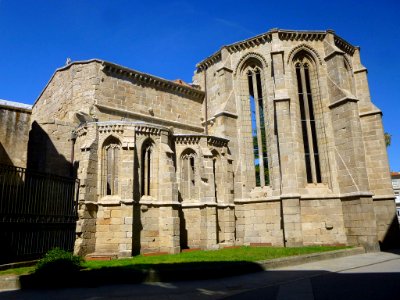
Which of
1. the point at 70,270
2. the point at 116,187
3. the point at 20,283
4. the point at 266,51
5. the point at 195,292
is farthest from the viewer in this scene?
the point at 266,51

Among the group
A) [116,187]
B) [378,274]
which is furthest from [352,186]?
[116,187]

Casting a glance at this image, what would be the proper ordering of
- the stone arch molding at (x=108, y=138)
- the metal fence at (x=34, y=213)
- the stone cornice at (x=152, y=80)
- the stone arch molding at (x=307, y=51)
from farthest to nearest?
1. the stone arch molding at (x=307, y=51)
2. the stone cornice at (x=152, y=80)
3. the stone arch molding at (x=108, y=138)
4. the metal fence at (x=34, y=213)

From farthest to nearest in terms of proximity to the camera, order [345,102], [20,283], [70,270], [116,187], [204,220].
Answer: [345,102] < [204,220] < [116,187] < [70,270] < [20,283]

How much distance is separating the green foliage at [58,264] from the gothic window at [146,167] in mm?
6142

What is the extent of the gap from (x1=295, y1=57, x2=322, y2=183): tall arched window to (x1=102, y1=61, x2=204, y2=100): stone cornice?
6.80 metres

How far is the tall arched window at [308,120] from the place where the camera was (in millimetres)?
18297

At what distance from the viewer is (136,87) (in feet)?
65.0

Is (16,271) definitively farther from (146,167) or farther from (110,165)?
(146,167)

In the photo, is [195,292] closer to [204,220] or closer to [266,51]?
[204,220]

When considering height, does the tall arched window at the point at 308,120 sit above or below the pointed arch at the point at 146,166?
above

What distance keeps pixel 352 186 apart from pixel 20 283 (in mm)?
15117

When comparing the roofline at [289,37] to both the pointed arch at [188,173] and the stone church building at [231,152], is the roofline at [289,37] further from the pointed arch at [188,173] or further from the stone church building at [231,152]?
the pointed arch at [188,173]

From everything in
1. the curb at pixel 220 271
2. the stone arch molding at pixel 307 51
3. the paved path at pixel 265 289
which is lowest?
the paved path at pixel 265 289

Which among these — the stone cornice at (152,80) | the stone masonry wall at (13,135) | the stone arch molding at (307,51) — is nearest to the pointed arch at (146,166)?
the stone masonry wall at (13,135)
